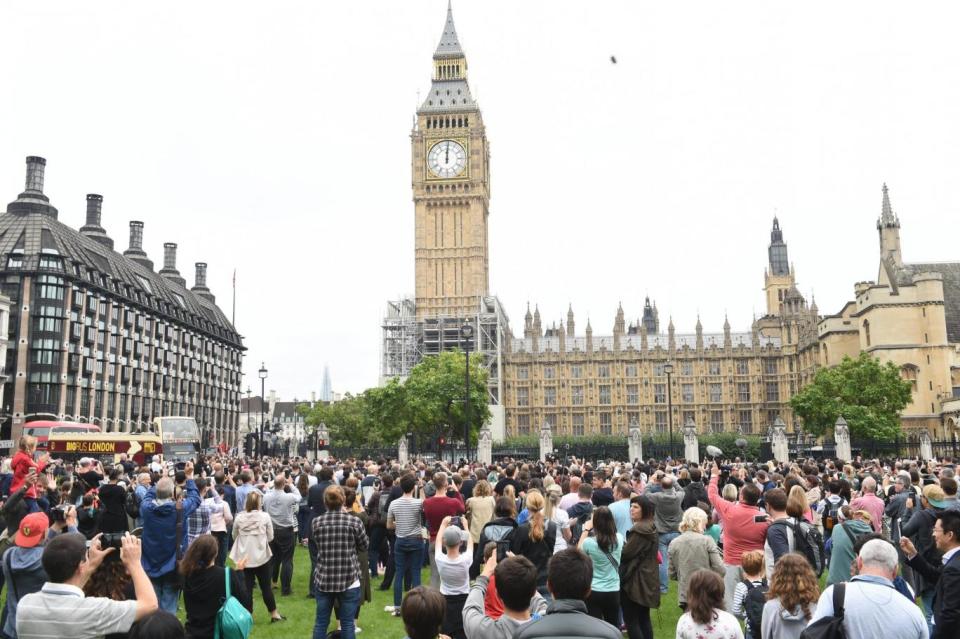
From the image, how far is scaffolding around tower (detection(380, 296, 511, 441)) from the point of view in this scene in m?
80.8

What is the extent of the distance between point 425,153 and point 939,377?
181ft

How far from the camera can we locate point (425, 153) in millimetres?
87875

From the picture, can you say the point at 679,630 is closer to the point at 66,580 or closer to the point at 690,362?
the point at 66,580

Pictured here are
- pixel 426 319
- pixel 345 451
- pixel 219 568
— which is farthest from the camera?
pixel 426 319

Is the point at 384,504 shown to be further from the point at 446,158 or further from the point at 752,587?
the point at 446,158

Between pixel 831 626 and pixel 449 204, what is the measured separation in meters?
84.2

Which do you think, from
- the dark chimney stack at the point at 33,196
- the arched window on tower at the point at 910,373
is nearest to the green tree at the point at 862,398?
the arched window on tower at the point at 910,373

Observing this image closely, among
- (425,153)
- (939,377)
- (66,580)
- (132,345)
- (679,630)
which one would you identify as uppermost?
(425,153)

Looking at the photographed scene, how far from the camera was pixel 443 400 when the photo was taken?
58906 mm

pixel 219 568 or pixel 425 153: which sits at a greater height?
pixel 425 153

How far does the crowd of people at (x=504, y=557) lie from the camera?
4.66 metres

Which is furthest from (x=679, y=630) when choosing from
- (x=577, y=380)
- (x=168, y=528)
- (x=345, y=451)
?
(x=577, y=380)

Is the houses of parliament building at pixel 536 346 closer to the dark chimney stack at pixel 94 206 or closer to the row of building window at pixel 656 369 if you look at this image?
the row of building window at pixel 656 369

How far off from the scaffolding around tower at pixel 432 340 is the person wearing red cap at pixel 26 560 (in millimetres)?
73073
